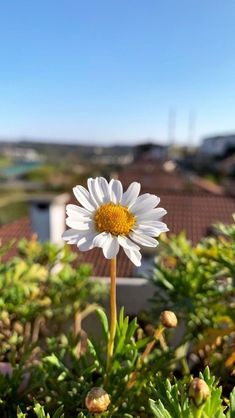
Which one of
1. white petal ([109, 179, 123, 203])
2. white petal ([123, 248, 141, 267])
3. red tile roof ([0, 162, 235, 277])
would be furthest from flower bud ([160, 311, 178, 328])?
red tile roof ([0, 162, 235, 277])

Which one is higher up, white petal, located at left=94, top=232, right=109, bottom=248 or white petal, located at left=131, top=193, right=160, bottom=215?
white petal, located at left=131, top=193, right=160, bottom=215

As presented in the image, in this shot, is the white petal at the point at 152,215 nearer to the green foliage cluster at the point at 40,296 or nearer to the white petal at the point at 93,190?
the white petal at the point at 93,190

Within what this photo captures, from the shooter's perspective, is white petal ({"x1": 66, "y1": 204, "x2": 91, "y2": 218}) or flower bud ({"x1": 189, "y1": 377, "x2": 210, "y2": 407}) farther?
white petal ({"x1": 66, "y1": 204, "x2": 91, "y2": 218})

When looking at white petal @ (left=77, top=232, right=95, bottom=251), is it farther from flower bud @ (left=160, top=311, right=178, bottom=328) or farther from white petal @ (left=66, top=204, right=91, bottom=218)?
flower bud @ (left=160, top=311, right=178, bottom=328)

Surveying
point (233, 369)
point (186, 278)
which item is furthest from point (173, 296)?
point (233, 369)

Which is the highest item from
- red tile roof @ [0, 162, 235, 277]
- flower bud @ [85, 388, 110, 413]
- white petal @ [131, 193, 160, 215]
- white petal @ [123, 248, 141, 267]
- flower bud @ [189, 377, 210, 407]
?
red tile roof @ [0, 162, 235, 277]

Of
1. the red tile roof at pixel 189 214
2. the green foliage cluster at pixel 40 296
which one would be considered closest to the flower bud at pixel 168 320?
the green foliage cluster at pixel 40 296

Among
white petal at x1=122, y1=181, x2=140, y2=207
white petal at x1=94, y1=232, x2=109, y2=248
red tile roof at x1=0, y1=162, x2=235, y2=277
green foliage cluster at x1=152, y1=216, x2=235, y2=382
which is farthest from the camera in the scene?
red tile roof at x1=0, y1=162, x2=235, y2=277
